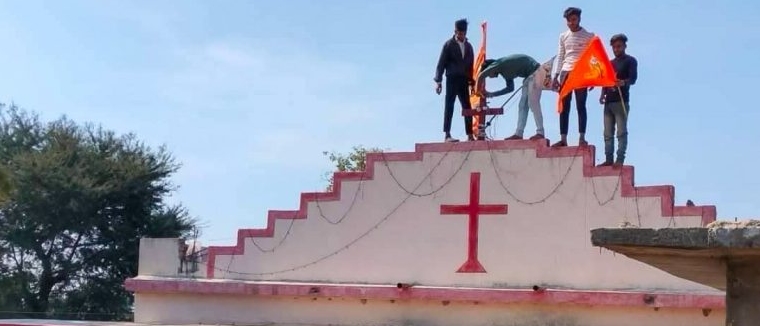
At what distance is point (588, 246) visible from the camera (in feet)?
41.2

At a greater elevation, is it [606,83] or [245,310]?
[606,83]

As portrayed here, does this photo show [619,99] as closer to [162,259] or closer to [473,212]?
[473,212]

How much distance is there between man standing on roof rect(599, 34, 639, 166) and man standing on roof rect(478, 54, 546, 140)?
92 cm

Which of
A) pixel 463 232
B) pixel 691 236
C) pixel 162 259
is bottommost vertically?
pixel 162 259

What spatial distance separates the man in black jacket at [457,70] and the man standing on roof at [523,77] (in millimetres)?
235

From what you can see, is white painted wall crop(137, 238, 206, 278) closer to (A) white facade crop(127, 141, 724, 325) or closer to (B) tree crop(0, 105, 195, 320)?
(A) white facade crop(127, 141, 724, 325)

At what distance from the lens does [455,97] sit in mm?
14125

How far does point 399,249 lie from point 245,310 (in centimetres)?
232

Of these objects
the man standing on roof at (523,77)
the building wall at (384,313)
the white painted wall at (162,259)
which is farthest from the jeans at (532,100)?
the white painted wall at (162,259)

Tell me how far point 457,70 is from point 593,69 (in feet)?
6.58

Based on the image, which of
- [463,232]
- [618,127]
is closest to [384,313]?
[463,232]

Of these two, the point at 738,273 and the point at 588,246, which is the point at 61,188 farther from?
the point at 738,273

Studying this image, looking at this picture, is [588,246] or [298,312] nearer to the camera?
[588,246]

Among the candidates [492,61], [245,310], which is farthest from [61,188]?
[492,61]
